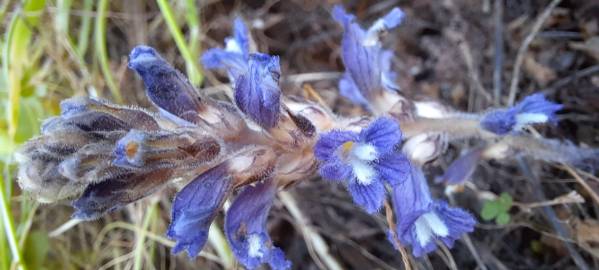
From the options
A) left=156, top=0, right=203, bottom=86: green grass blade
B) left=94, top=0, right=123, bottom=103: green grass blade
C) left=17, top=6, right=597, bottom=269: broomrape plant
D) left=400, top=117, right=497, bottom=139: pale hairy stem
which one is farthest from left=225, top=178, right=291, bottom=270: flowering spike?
left=94, top=0, right=123, bottom=103: green grass blade

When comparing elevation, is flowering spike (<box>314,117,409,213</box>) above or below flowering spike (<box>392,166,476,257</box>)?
above

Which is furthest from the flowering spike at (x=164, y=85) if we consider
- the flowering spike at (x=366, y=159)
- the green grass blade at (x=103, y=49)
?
the green grass blade at (x=103, y=49)

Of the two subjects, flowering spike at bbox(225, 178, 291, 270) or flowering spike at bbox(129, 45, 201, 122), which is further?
flowering spike at bbox(225, 178, 291, 270)

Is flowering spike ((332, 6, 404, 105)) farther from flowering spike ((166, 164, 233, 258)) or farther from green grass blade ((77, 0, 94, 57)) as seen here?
green grass blade ((77, 0, 94, 57))

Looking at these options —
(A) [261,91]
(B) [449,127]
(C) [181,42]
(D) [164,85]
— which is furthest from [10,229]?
(B) [449,127]

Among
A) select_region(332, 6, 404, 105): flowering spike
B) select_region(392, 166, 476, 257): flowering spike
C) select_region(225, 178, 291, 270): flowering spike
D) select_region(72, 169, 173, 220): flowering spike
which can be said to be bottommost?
select_region(392, 166, 476, 257): flowering spike

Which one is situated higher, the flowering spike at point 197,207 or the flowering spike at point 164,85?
the flowering spike at point 164,85

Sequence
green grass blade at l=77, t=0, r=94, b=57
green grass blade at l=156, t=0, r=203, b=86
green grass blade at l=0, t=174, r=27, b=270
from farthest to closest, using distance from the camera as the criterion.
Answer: green grass blade at l=77, t=0, r=94, b=57 < green grass blade at l=156, t=0, r=203, b=86 < green grass blade at l=0, t=174, r=27, b=270

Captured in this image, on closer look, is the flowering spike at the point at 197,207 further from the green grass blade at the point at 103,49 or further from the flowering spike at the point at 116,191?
the green grass blade at the point at 103,49

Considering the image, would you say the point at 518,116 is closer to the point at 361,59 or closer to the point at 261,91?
the point at 361,59
